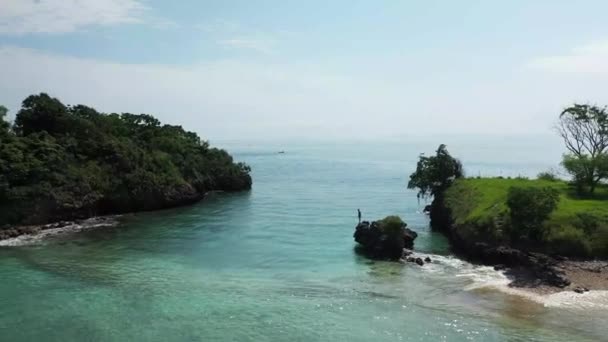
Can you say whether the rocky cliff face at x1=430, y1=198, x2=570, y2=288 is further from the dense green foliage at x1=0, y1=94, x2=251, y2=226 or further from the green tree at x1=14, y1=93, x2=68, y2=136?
the green tree at x1=14, y1=93, x2=68, y2=136

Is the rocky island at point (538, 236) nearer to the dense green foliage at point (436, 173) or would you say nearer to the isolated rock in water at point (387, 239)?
the isolated rock in water at point (387, 239)

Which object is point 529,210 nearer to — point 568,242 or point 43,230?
point 568,242

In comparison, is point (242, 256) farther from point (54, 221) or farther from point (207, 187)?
point (207, 187)

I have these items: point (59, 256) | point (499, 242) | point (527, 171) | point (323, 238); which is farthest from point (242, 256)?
point (527, 171)

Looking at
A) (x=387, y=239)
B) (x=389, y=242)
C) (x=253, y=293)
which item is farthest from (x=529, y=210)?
(x=253, y=293)

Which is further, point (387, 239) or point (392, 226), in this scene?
point (392, 226)

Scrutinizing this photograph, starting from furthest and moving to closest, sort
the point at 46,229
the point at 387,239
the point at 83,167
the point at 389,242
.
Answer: the point at 83,167, the point at 46,229, the point at 387,239, the point at 389,242
